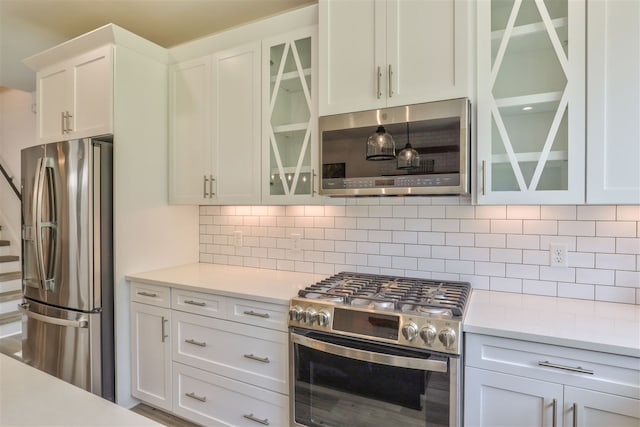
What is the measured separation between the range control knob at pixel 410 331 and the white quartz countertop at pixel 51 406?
102 centimetres

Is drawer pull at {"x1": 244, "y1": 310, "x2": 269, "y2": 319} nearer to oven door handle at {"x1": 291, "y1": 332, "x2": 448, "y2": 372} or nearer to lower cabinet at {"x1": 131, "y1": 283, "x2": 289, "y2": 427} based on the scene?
lower cabinet at {"x1": 131, "y1": 283, "x2": 289, "y2": 427}

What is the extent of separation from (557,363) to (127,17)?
3321 mm

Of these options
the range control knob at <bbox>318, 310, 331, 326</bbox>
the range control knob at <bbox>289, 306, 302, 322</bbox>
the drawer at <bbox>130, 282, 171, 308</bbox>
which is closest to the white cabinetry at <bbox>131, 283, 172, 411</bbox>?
the drawer at <bbox>130, 282, 171, 308</bbox>

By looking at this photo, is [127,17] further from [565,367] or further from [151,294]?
[565,367]

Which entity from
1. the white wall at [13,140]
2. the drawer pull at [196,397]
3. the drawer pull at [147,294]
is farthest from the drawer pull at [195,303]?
the white wall at [13,140]

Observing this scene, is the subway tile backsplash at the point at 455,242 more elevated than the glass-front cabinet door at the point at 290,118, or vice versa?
the glass-front cabinet door at the point at 290,118

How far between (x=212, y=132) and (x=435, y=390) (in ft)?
6.71

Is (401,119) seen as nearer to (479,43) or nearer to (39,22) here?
(479,43)

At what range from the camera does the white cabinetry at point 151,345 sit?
7.61 ft

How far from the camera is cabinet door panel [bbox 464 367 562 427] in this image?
1.38 m

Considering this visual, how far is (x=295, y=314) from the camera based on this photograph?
1784 millimetres

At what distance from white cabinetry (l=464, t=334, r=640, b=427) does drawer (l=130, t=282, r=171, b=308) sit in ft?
5.78

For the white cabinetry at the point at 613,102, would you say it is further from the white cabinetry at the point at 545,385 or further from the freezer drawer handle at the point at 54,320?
the freezer drawer handle at the point at 54,320

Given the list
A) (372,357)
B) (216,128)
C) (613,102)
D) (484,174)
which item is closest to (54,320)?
(216,128)
